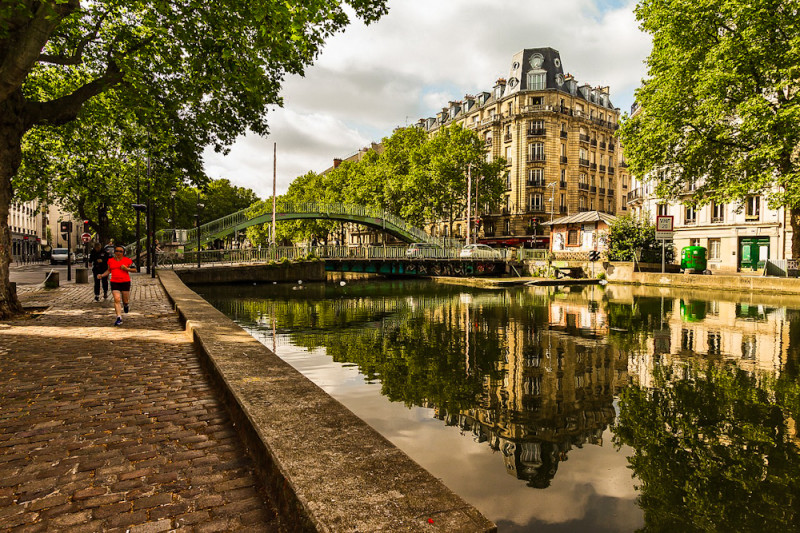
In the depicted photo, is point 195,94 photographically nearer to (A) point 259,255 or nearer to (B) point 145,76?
(B) point 145,76

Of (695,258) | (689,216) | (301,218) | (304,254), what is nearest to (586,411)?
(304,254)

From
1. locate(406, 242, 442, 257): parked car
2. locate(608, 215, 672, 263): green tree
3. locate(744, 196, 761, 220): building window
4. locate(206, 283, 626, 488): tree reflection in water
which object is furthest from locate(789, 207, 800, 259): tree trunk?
locate(406, 242, 442, 257): parked car

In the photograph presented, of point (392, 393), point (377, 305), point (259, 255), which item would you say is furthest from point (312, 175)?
point (392, 393)

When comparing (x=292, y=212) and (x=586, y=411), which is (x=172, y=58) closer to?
(x=586, y=411)

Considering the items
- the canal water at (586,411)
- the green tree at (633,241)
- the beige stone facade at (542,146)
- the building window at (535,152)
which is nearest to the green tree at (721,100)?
the green tree at (633,241)

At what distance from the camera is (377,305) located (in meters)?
18.3

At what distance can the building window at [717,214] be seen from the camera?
1469 inches

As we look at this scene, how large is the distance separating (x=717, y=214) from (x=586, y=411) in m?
40.1

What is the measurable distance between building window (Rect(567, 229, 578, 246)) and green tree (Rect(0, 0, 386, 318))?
33.3 m

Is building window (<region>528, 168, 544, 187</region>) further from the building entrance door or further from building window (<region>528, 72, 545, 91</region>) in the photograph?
the building entrance door

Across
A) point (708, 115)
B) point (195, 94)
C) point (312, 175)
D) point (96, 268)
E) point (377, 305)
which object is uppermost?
point (312, 175)

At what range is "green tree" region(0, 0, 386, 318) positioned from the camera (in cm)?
904

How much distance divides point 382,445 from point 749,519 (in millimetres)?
2608

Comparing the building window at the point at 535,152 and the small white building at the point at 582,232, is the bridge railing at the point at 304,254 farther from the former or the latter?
the building window at the point at 535,152
